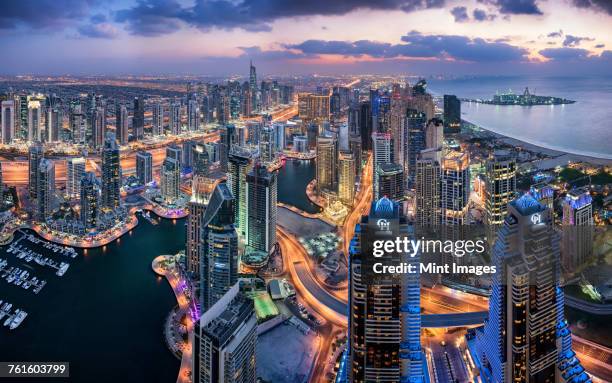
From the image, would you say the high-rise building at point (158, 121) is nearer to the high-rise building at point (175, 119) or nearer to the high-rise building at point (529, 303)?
the high-rise building at point (175, 119)

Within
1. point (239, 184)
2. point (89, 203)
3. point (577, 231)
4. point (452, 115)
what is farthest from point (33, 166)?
point (452, 115)

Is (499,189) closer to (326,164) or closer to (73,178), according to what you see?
(326,164)

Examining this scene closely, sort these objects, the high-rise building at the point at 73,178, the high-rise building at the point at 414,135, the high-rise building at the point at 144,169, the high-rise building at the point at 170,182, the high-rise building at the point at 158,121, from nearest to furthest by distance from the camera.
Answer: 1. the high-rise building at the point at 414,135
2. the high-rise building at the point at 170,182
3. the high-rise building at the point at 73,178
4. the high-rise building at the point at 144,169
5. the high-rise building at the point at 158,121

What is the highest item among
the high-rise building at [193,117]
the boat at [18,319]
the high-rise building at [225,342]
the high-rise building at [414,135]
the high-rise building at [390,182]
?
the high-rise building at [193,117]

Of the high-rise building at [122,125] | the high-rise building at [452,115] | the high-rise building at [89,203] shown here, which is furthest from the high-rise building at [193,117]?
the high-rise building at [89,203]

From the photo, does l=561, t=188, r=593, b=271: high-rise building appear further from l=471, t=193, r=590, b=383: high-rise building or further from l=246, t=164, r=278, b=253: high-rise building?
l=246, t=164, r=278, b=253: high-rise building

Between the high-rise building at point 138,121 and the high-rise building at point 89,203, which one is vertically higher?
the high-rise building at point 138,121

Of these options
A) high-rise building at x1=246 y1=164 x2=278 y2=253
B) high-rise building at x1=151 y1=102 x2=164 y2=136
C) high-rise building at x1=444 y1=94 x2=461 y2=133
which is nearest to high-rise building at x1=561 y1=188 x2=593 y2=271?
high-rise building at x1=246 y1=164 x2=278 y2=253
